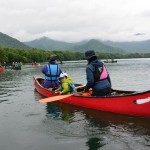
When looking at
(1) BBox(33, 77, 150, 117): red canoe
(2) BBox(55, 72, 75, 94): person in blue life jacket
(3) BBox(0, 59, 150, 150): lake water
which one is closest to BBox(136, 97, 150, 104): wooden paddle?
(1) BBox(33, 77, 150, 117): red canoe

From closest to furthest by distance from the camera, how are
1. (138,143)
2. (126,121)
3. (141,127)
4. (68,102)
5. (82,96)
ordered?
(138,143) < (141,127) < (126,121) < (82,96) < (68,102)

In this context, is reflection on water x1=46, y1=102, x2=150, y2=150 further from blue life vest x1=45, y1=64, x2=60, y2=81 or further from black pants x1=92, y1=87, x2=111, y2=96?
blue life vest x1=45, y1=64, x2=60, y2=81

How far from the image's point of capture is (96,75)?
1376 cm

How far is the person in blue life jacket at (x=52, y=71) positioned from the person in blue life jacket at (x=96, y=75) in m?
5.53

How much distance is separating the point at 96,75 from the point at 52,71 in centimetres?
607

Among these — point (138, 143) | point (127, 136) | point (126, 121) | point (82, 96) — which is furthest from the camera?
point (82, 96)

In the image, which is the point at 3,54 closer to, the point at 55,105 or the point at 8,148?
the point at 55,105

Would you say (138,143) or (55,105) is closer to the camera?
(138,143)

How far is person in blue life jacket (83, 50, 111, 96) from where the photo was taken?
13.6 m

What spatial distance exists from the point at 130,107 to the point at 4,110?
7.19 metres

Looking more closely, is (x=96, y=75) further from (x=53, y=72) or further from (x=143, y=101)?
(x=53, y=72)

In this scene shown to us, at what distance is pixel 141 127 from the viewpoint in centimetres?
1159

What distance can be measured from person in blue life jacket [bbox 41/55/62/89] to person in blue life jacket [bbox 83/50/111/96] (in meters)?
5.53

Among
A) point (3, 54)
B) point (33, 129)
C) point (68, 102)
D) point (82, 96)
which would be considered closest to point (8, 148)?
point (33, 129)
